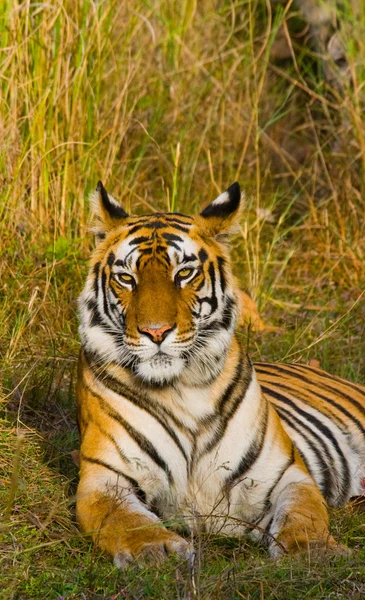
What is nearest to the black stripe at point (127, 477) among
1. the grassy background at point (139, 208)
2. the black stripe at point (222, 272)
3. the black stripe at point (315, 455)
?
the grassy background at point (139, 208)

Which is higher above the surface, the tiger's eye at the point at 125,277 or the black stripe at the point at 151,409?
the tiger's eye at the point at 125,277

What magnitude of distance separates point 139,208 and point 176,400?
9.45 feet

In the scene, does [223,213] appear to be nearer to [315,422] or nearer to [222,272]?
[222,272]

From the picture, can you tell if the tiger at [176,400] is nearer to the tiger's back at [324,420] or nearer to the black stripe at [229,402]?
the black stripe at [229,402]

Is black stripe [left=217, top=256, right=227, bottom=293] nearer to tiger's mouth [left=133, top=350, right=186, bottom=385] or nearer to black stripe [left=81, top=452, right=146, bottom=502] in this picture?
tiger's mouth [left=133, top=350, right=186, bottom=385]

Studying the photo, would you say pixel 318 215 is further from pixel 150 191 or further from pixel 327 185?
pixel 150 191

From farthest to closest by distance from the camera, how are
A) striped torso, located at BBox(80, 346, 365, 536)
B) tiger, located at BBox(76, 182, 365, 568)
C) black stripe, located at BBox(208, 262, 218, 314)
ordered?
1. black stripe, located at BBox(208, 262, 218, 314)
2. striped torso, located at BBox(80, 346, 365, 536)
3. tiger, located at BBox(76, 182, 365, 568)

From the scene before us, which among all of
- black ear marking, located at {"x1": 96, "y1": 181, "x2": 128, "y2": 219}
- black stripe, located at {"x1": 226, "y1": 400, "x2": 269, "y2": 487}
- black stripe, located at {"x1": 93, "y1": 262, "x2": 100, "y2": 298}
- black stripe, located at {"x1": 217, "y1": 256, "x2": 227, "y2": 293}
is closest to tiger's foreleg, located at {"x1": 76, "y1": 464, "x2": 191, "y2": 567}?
black stripe, located at {"x1": 226, "y1": 400, "x2": 269, "y2": 487}

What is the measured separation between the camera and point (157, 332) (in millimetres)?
3256

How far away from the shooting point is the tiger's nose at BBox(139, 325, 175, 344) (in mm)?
3257

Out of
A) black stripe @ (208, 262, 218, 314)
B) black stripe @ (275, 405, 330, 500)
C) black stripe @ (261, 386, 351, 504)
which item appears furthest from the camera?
black stripe @ (261, 386, 351, 504)

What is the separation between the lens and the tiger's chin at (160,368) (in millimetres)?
3334

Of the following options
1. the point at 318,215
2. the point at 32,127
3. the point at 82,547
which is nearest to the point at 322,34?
the point at 318,215

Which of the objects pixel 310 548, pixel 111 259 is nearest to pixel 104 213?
pixel 111 259
